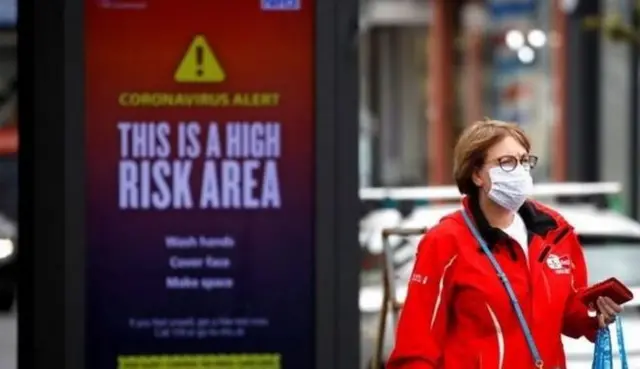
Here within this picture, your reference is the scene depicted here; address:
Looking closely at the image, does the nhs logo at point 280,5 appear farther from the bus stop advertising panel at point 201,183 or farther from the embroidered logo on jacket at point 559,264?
the embroidered logo on jacket at point 559,264

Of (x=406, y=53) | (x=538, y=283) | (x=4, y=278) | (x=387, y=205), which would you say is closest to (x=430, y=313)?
(x=538, y=283)

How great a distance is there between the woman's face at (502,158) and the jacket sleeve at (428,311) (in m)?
0.25

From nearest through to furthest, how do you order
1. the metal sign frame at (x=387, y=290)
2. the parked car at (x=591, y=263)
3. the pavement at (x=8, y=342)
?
the metal sign frame at (x=387, y=290) < the parked car at (x=591, y=263) < the pavement at (x=8, y=342)

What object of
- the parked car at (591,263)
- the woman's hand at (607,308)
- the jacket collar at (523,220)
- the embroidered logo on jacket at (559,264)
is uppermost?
the jacket collar at (523,220)

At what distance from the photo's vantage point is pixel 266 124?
21.8ft

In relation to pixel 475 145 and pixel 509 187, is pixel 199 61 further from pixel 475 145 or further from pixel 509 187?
pixel 509 187

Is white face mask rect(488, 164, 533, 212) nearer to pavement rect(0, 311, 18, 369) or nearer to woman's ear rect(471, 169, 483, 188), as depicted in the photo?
woman's ear rect(471, 169, 483, 188)

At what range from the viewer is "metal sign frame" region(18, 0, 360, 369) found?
6465mm

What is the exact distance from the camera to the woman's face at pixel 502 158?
562cm

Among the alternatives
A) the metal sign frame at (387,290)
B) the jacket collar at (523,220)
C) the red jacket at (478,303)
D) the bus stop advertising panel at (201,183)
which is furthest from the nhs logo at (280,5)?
the metal sign frame at (387,290)

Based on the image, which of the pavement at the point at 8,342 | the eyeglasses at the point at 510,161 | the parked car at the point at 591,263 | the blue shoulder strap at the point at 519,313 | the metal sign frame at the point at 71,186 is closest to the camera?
the blue shoulder strap at the point at 519,313

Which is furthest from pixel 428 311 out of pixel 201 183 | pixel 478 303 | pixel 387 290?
pixel 387 290

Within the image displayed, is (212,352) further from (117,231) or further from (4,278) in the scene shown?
(4,278)

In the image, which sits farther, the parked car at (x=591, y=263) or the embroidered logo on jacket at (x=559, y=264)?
the parked car at (x=591, y=263)
